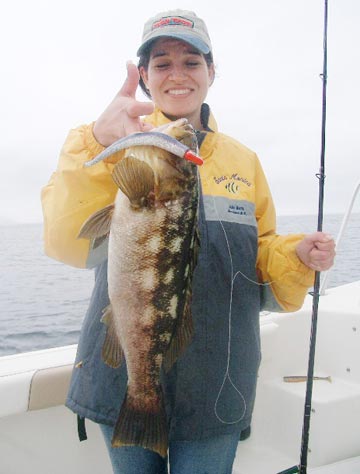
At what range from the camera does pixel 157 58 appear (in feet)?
7.31

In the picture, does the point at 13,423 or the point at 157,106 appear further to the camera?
the point at 13,423

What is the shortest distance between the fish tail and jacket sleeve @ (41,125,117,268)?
728mm

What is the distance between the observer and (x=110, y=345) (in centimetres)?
193

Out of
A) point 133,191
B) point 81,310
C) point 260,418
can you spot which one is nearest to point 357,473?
point 260,418

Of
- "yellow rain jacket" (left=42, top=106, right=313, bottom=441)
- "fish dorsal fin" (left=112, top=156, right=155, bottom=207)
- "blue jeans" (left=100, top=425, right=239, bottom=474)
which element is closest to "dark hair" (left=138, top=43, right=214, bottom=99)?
"yellow rain jacket" (left=42, top=106, right=313, bottom=441)

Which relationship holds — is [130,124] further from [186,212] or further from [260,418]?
[260,418]

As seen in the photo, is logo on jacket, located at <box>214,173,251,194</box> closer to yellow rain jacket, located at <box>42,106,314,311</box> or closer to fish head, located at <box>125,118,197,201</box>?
yellow rain jacket, located at <box>42,106,314,311</box>

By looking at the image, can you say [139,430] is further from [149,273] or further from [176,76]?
[176,76]

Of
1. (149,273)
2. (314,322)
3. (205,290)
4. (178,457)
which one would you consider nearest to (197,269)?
(205,290)

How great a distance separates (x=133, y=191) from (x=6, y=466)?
2.44 m

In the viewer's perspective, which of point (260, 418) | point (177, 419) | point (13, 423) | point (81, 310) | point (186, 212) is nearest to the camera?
point (186, 212)

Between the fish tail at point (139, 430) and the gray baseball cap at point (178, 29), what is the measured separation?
1.67 metres

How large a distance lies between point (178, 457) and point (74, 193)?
135 cm

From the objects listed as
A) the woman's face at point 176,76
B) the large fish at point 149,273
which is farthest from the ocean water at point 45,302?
the large fish at point 149,273
